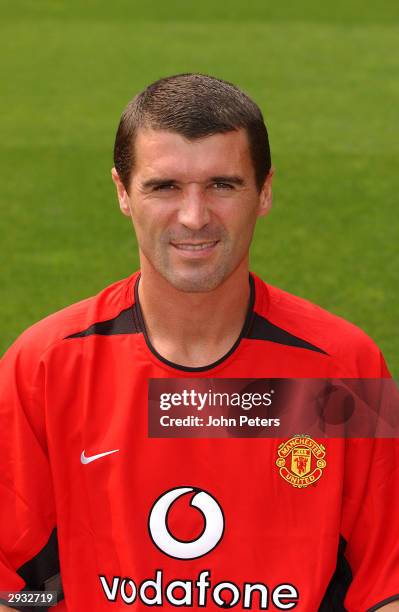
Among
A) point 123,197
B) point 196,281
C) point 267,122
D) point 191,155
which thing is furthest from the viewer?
point 267,122

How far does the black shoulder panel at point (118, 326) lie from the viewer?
7.99 ft

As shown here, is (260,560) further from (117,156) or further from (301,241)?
(301,241)

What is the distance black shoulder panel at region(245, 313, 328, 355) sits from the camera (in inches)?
95.5

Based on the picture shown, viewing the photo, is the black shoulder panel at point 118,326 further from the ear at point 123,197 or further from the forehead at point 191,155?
the forehead at point 191,155

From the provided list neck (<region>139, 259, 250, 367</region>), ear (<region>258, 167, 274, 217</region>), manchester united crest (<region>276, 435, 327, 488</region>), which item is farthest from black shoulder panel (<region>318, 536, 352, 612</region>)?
ear (<region>258, 167, 274, 217</region>)

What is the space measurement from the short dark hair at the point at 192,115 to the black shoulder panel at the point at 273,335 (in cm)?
30

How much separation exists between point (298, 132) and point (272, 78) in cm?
169

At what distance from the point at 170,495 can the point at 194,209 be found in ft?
1.96

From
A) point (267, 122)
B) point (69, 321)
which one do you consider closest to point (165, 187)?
point (69, 321)

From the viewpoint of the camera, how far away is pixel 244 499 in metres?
2.38

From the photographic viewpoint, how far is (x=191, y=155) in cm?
222

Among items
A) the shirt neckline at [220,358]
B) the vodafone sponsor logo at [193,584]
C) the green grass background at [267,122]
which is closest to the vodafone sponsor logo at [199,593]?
the vodafone sponsor logo at [193,584]

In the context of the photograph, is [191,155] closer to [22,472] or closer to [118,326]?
[118,326]

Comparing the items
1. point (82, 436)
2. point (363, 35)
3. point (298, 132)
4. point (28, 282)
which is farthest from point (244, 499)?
point (363, 35)
